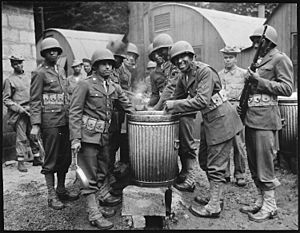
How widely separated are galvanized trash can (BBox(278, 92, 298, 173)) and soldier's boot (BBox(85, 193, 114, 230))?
3.20 m

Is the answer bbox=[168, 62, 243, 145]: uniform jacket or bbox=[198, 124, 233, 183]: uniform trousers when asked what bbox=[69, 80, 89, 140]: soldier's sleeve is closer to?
bbox=[168, 62, 243, 145]: uniform jacket

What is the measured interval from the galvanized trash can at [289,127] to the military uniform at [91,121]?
2.96 meters

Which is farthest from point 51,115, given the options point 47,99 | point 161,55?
point 161,55

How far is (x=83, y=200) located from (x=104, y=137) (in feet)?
3.81

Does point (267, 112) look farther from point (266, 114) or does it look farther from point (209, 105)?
point (209, 105)

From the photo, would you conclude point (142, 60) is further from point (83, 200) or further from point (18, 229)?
point (18, 229)

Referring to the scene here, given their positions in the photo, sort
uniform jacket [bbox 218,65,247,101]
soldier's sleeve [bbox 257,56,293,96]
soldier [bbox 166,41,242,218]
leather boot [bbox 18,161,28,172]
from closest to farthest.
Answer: soldier's sleeve [bbox 257,56,293,96]
soldier [bbox 166,41,242,218]
uniform jacket [bbox 218,65,247,101]
leather boot [bbox 18,161,28,172]

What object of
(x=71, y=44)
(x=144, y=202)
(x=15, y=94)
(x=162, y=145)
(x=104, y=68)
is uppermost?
(x=71, y=44)

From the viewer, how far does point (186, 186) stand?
4.77 metres

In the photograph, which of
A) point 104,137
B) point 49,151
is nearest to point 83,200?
point 49,151

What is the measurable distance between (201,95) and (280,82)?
917 mm

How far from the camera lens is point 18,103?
21.3 ft

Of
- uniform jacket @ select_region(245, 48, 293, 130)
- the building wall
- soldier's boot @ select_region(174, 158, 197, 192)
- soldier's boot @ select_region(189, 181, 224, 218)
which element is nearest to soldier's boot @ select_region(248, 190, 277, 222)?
soldier's boot @ select_region(189, 181, 224, 218)

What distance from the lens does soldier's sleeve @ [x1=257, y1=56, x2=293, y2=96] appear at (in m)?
3.87
